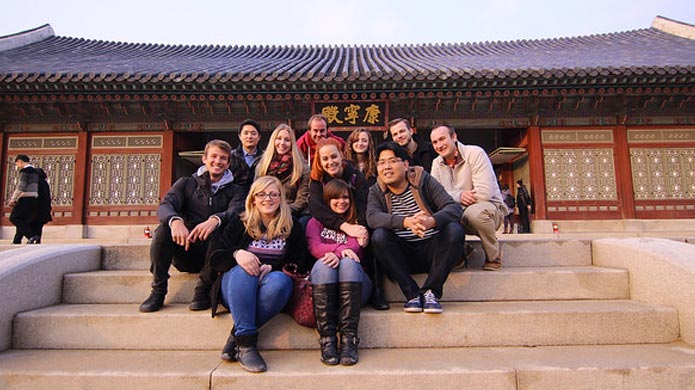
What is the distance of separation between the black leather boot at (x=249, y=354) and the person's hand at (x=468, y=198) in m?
2.10

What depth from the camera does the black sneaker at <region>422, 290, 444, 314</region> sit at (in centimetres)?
249

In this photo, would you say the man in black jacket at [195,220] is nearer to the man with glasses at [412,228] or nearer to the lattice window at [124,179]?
the man with glasses at [412,228]

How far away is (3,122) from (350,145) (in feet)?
30.9

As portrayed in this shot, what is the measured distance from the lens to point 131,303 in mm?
2963

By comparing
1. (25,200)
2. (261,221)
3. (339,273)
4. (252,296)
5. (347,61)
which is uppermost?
(347,61)

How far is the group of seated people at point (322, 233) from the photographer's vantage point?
2301 millimetres

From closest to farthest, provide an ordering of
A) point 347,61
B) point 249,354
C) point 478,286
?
1. point 249,354
2. point 478,286
3. point 347,61

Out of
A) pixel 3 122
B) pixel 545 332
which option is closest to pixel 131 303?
pixel 545 332

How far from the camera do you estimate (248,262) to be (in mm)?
2334

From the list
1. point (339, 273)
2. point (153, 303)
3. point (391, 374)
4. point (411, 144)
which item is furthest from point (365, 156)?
point (153, 303)

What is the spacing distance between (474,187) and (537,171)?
6.10 m

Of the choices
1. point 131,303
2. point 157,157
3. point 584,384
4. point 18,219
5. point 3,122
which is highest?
point 3,122

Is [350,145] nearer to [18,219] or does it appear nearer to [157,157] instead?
[18,219]

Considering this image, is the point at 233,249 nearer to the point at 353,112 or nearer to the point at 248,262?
the point at 248,262
